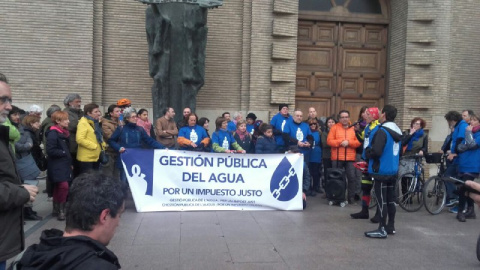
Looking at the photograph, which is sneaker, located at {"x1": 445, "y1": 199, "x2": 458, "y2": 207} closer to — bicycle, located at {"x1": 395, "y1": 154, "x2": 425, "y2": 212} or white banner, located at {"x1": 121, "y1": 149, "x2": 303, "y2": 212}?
bicycle, located at {"x1": 395, "y1": 154, "x2": 425, "y2": 212}

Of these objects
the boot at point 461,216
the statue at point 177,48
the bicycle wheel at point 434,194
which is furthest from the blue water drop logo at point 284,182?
the statue at point 177,48

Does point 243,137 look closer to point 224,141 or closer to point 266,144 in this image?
point 224,141

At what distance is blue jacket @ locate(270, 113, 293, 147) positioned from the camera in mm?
10805

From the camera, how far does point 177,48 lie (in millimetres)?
11641

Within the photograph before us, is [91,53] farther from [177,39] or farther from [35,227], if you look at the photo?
[35,227]

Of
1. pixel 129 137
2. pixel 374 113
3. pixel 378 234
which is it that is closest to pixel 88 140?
pixel 129 137

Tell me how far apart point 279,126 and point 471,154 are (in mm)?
4050

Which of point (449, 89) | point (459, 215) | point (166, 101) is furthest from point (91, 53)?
point (449, 89)

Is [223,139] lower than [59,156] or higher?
higher

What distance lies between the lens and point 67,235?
2.30m

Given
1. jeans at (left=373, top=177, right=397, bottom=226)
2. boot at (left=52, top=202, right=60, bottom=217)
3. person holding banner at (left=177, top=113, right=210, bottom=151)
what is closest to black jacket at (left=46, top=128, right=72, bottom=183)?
boot at (left=52, top=202, right=60, bottom=217)

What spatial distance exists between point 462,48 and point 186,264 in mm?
13181

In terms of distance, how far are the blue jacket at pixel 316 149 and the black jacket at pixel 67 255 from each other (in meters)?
8.93

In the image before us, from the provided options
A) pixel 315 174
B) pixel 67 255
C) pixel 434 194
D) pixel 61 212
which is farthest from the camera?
pixel 315 174
